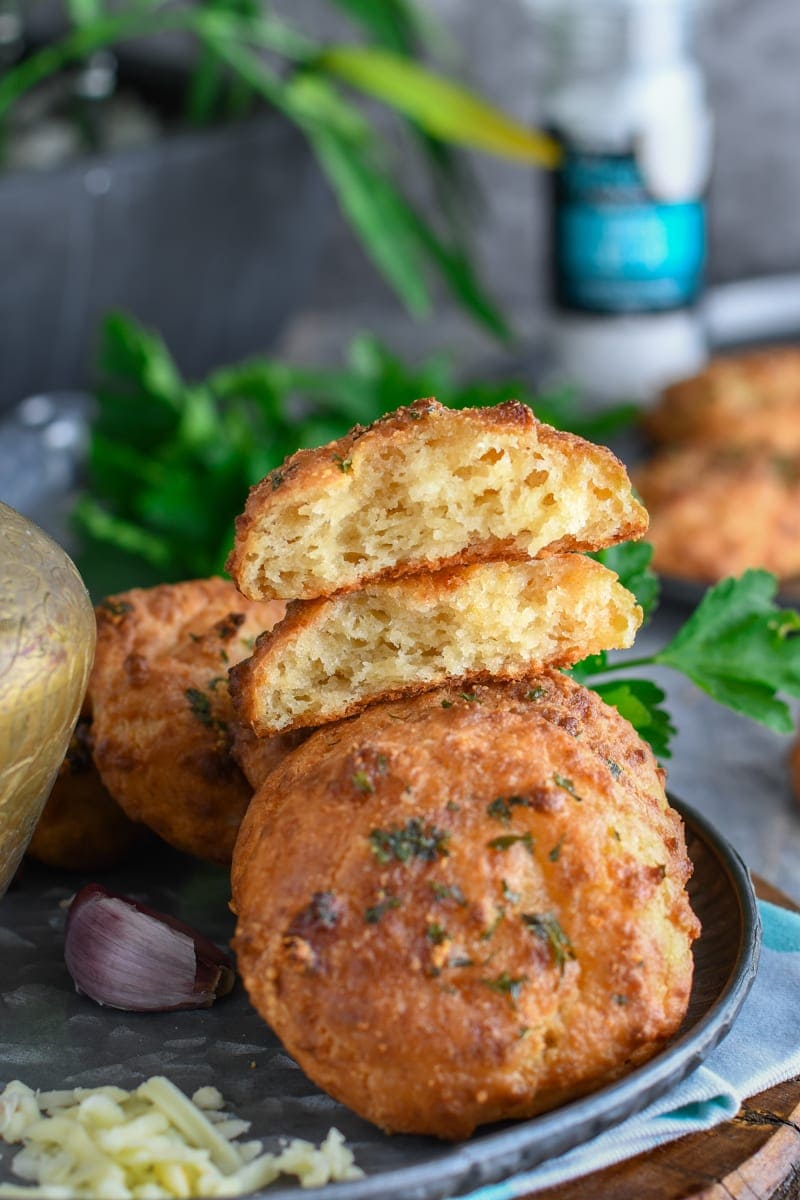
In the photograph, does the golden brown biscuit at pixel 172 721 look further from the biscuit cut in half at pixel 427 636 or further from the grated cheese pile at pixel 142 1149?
the grated cheese pile at pixel 142 1149

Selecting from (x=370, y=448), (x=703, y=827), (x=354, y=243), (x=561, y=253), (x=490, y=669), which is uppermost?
(x=370, y=448)

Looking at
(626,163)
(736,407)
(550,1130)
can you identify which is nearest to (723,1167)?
(550,1130)

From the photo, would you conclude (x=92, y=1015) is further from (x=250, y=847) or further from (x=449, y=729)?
(x=449, y=729)

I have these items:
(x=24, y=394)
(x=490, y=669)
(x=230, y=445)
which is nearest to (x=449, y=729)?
(x=490, y=669)

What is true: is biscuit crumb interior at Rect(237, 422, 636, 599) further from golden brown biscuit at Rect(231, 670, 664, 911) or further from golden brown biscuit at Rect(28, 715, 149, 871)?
golden brown biscuit at Rect(28, 715, 149, 871)

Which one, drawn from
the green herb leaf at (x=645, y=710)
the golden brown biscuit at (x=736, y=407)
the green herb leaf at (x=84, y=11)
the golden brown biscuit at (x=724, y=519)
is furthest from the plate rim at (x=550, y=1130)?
the green herb leaf at (x=84, y=11)
